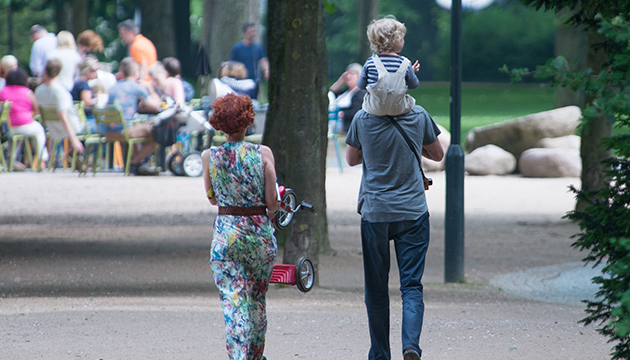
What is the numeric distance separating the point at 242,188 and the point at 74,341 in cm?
199

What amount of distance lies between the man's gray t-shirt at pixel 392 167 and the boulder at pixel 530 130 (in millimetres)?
14220

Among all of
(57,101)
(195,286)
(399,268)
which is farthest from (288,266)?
(57,101)

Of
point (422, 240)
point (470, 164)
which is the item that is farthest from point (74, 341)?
point (470, 164)

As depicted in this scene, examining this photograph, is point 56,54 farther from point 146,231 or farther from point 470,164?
point 470,164

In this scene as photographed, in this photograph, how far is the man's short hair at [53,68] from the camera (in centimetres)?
1513

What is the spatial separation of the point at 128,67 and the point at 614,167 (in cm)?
1250

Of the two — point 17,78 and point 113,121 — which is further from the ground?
point 17,78

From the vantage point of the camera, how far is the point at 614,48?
4.48 metres

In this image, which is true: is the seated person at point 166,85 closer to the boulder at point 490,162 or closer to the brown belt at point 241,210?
the boulder at point 490,162

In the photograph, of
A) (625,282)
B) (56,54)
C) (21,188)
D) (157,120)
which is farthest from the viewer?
(56,54)

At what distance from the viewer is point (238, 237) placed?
440 centimetres

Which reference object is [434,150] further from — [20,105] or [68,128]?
[20,105]

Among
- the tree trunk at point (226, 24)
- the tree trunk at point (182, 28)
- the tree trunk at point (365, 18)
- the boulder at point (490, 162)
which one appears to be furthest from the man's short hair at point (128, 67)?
the tree trunk at point (182, 28)

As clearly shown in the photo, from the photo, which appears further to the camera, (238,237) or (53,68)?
(53,68)
